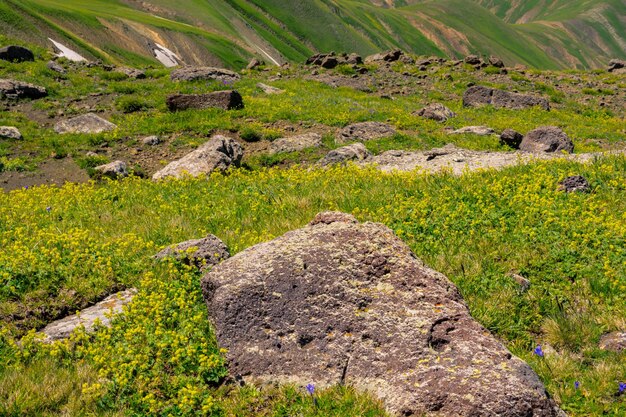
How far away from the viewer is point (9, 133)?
2141 centimetres

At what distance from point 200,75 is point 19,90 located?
1173cm

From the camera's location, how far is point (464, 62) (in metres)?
49.9

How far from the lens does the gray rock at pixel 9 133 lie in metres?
21.3

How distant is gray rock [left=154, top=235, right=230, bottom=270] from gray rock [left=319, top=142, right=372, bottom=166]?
10636 mm

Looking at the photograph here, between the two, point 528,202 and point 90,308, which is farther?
point 528,202

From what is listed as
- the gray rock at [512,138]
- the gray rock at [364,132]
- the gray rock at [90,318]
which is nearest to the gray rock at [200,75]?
the gray rock at [364,132]

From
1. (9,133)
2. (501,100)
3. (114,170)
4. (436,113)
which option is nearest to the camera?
(114,170)

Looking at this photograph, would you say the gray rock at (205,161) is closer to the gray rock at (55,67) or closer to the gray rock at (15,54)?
the gray rock at (55,67)

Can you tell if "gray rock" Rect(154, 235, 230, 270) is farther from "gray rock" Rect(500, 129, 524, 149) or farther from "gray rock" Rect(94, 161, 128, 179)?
"gray rock" Rect(500, 129, 524, 149)

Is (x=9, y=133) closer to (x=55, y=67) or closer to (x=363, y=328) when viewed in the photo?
(x=55, y=67)

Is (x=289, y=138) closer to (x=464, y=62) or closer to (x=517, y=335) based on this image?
(x=517, y=335)

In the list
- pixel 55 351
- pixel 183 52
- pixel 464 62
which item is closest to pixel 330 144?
pixel 55 351

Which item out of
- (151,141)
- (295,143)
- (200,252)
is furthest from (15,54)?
(200,252)

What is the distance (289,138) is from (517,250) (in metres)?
15.6
